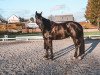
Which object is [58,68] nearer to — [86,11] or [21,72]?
[21,72]

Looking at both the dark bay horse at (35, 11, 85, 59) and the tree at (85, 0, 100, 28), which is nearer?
the dark bay horse at (35, 11, 85, 59)

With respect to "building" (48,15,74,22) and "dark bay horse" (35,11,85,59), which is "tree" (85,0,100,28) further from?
"dark bay horse" (35,11,85,59)

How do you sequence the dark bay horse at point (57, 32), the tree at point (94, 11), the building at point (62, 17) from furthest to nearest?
the building at point (62, 17)
the tree at point (94, 11)
the dark bay horse at point (57, 32)

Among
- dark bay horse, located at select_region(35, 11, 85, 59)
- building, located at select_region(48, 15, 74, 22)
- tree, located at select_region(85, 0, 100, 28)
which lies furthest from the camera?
building, located at select_region(48, 15, 74, 22)

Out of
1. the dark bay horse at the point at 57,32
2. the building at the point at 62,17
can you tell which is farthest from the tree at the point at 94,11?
the dark bay horse at the point at 57,32

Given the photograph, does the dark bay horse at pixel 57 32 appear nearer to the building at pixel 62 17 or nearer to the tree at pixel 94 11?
the tree at pixel 94 11

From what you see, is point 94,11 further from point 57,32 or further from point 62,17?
point 57,32

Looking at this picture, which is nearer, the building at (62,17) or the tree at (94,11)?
the tree at (94,11)


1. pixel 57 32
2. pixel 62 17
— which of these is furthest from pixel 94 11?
pixel 57 32

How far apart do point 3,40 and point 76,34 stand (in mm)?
14592

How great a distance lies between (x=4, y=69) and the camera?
362 inches

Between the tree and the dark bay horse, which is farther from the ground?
the tree

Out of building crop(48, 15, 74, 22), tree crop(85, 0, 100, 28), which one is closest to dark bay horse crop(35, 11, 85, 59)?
tree crop(85, 0, 100, 28)

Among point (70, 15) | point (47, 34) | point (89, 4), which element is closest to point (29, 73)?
point (47, 34)
